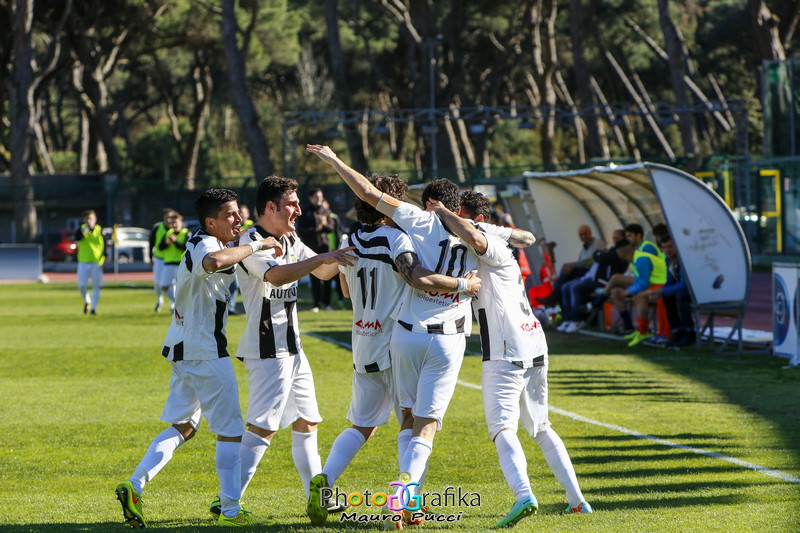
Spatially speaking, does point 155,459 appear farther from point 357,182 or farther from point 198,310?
point 357,182

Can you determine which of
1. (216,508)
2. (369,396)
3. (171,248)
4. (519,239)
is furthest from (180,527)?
(171,248)

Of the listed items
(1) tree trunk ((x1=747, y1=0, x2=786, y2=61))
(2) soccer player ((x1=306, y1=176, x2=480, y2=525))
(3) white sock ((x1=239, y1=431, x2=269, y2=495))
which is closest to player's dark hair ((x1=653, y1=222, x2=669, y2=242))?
(2) soccer player ((x1=306, y1=176, x2=480, y2=525))

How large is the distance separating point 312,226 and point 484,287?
51.1 feet

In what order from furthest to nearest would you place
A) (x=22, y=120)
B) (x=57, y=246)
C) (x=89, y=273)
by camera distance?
1. (x=57, y=246)
2. (x=22, y=120)
3. (x=89, y=273)

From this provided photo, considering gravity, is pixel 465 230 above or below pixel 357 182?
below

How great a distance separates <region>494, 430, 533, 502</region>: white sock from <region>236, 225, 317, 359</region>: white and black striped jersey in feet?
4.27

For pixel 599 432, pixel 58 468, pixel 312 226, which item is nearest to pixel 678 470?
pixel 599 432

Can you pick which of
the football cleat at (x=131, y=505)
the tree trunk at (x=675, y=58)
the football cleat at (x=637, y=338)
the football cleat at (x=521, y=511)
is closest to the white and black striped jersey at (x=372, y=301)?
the football cleat at (x=521, y=511)

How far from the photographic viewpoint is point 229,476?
6387 millimetres

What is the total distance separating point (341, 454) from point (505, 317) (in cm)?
121

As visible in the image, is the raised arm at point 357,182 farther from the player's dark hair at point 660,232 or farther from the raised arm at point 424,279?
the player's dark hair at point 660,232

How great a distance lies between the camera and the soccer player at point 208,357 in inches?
250

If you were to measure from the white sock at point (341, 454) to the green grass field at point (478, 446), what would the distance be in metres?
0.28

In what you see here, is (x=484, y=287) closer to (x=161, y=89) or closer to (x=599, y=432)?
(x=599, y=432)
